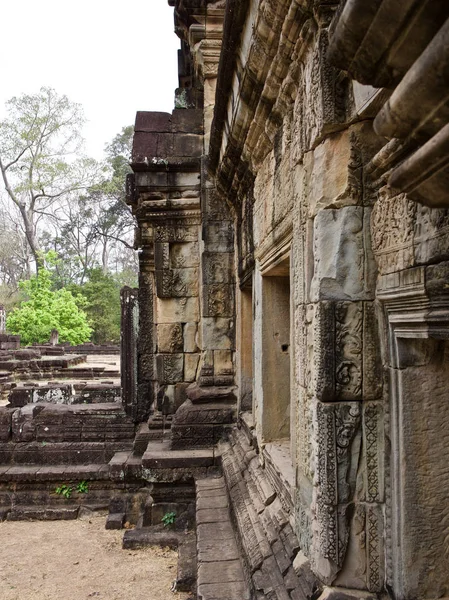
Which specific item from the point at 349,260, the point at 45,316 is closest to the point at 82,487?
the point at 349,260

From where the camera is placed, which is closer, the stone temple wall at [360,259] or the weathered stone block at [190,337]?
the stone temple wall at [360,259]

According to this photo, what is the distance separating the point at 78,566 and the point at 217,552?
1.86 meters

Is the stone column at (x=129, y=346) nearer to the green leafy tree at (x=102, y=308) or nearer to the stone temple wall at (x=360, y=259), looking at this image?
the stone temple wall at (x=360, y=259)

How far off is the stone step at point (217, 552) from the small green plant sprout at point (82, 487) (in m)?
2.10

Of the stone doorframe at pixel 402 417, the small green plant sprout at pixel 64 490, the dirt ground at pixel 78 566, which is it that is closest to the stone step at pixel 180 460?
the dirt ground at pixel 78 566

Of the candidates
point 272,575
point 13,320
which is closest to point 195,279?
point 272,575

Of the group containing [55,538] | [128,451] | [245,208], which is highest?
[245,208]

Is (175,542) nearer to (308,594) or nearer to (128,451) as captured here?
(128,451)

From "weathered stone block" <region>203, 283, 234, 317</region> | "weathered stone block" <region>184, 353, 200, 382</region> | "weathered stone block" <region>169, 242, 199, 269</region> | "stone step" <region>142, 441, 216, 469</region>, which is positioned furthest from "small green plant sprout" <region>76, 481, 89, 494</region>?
"weathered stone block" <region>169, 242, 199, 269</region>

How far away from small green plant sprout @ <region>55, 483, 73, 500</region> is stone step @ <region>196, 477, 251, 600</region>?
2.23 metres

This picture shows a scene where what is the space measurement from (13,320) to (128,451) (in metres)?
20.2

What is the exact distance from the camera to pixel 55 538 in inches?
199

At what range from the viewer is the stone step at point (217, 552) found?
2721mm

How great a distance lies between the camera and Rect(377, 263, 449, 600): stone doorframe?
68.2 inches
